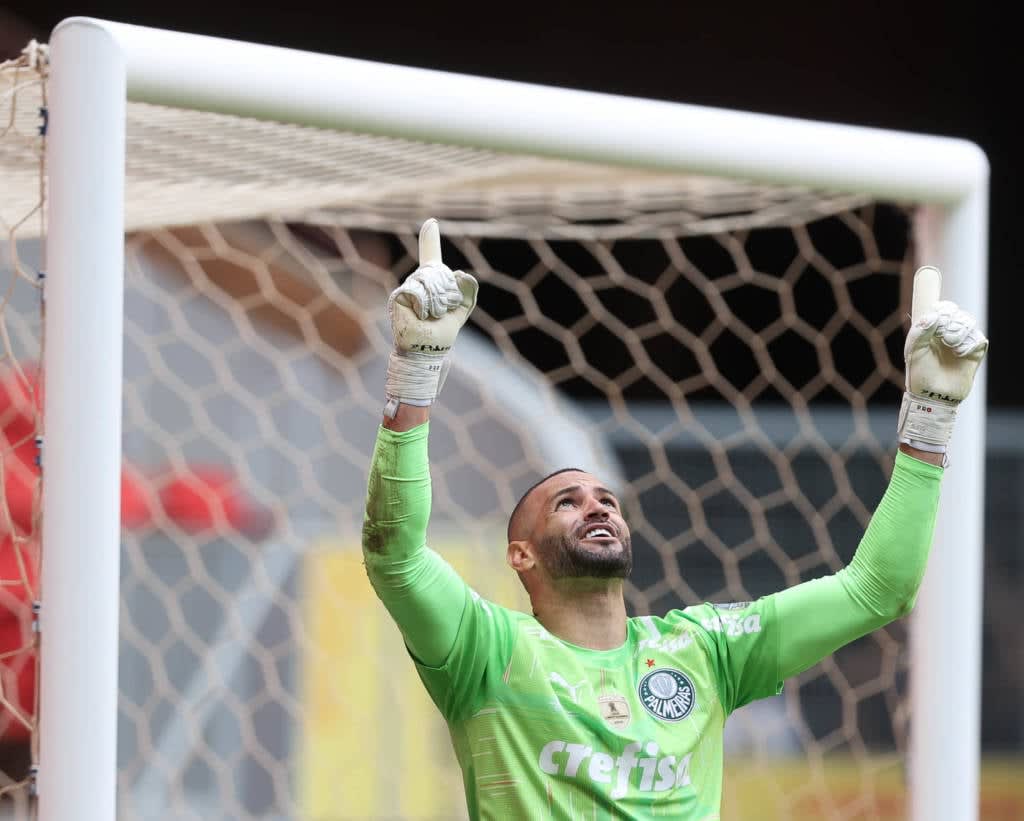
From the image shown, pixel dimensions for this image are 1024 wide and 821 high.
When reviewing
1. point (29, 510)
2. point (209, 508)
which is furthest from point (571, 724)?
point (209, 508)

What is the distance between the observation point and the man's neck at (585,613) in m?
1.57

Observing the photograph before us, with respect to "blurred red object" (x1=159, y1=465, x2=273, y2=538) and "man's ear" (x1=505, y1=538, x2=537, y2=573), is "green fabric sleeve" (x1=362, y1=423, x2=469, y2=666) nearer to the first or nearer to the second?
"man's ear" (x1=505, y1=538, x2=537, y2=573)

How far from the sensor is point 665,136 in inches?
78.6

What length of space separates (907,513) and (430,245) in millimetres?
561

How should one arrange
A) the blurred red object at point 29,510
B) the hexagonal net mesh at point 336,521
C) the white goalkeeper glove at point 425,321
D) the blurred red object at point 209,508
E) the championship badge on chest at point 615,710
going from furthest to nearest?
the blurred red object at point 209,508, the hexagonal net mesh at point 336,521, the blurred red object at point 29,510, the championship badge on chest at point 615,710, the white goalkeeper glove at point 425,321

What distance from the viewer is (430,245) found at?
1443mm

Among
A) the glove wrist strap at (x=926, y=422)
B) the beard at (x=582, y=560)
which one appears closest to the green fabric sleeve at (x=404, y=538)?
the beard at (x=582, y=560)

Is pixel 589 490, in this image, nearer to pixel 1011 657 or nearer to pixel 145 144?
pixel 145 144

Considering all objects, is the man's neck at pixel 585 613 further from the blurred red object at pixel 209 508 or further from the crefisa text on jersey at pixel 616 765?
the blurred red object at pixel 209 508

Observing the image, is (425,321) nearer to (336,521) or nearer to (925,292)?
(925,292)

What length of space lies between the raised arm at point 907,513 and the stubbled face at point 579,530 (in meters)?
0.20

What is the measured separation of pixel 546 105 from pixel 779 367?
153 inches

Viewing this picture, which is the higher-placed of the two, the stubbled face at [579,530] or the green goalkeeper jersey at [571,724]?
the stubbled face at [579,530]

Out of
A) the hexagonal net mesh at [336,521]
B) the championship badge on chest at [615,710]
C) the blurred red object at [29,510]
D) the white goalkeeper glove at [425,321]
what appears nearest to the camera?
the white goalkeeper glove at [425,321]
